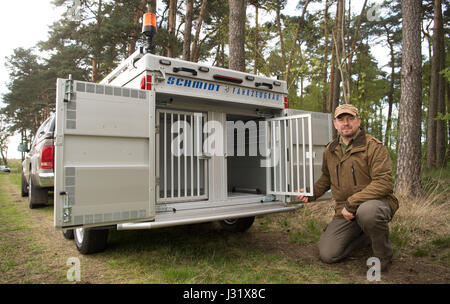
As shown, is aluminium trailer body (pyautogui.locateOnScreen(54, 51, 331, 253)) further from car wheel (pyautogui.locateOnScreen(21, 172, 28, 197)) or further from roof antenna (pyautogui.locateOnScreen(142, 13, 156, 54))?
car wheel (pyautogui.locateOnScreen(21, 172, 28, 197))

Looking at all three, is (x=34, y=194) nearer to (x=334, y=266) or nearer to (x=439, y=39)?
(x=334, y=266)

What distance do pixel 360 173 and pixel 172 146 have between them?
2094mm

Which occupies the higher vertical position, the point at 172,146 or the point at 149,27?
the point at 149,27

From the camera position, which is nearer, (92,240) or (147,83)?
(147,83)

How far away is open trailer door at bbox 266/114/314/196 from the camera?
12.9ft

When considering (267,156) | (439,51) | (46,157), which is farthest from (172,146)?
(439,51)

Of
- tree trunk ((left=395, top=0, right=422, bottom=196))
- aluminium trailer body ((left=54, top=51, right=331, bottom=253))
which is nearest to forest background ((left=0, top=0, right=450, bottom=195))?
tree trunk ((left=395, top=0, right=422, bottom=196))

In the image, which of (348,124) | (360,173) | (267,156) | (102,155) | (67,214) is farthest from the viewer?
(267,156)

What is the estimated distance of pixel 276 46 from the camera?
44.2 feet

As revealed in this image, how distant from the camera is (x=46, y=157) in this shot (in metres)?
5.32

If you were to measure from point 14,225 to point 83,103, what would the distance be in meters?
3.91

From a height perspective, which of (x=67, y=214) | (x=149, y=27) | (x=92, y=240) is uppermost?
(x=149, y=27)

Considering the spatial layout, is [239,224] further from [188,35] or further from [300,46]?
[300,46]
